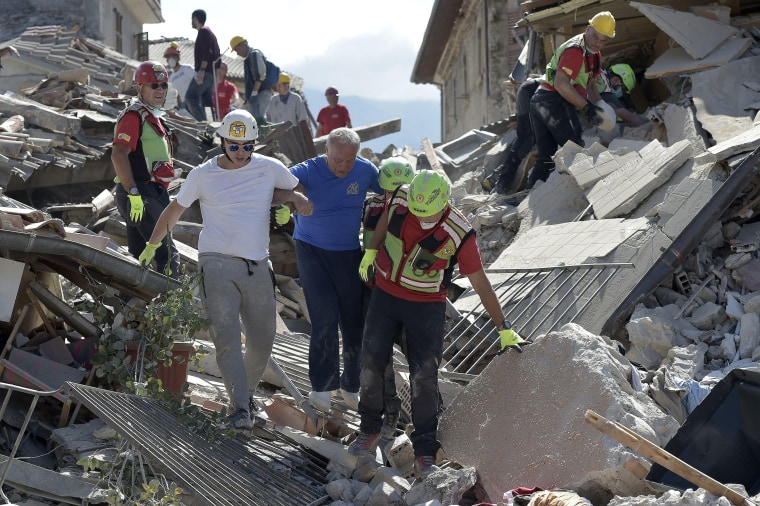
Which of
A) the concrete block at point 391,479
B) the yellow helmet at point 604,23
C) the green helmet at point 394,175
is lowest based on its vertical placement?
the concrete block at point 391,479

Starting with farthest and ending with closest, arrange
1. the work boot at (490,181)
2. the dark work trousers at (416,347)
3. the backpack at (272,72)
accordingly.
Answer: the backpack at (272,72) → the work boot at (490,181) → the dark work trousers at (416,347)

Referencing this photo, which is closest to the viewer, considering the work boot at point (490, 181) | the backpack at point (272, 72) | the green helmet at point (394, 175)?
the green helmet at point (394, 175)

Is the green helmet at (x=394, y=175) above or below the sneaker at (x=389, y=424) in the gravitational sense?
above

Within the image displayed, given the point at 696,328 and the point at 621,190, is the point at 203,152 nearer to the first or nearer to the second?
the point at 621,190

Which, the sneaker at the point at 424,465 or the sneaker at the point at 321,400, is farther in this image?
the sneaker at the point at 321,400

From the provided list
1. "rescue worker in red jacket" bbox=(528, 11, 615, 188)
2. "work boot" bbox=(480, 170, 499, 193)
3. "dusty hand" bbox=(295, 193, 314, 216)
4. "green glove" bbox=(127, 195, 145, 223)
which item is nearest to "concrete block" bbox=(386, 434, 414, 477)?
"dusty hand" bbox=(295, 193, 314, 216)

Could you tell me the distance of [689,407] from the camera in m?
6.02

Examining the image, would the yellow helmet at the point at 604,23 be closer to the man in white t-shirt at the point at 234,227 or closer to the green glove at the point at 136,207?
the man in white t-shirt at the point at 234,227

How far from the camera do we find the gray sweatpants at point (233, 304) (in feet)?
19.5

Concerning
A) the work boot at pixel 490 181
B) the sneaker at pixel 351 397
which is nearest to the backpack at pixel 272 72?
the work boot at pixel 490 181

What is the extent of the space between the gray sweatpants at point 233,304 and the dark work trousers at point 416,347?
743mm

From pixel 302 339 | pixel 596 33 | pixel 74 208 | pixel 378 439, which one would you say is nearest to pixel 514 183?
pixel 596 33

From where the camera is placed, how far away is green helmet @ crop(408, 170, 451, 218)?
5457mm

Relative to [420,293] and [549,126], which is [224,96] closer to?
[549,126]
